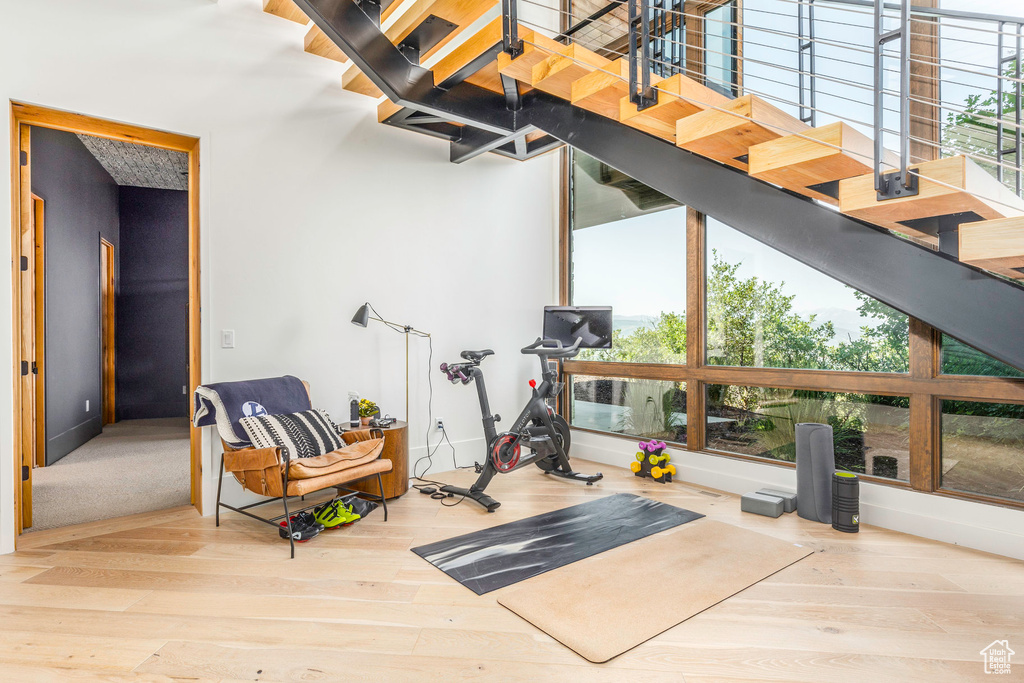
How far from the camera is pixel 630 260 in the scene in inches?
180

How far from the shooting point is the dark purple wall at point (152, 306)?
696cm

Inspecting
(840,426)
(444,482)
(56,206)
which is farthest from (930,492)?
(56,206)

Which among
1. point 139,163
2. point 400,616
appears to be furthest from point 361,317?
point 139,163

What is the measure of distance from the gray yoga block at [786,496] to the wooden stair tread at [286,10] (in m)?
4.26

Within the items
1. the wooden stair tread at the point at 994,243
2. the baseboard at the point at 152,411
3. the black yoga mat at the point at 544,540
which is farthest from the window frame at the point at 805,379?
the baseboard at the point at 152,411

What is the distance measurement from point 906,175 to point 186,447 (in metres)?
5.99

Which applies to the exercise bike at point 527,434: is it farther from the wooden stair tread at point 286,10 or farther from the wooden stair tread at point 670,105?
Result: the wooden stair tread at point 286,10

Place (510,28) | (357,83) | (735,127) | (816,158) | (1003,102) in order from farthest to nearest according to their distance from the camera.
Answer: (357,83) → (1003,102) → (510,28) → (735,127) → (816,158)

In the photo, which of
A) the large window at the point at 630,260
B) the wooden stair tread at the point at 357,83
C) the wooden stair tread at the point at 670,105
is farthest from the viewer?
the large window at the point at 630,260

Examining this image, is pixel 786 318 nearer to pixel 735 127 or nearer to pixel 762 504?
pixel 762 504

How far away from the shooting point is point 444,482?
160 inches

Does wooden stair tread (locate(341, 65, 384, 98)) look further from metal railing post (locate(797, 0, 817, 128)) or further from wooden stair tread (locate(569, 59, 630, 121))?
metal railing post (locate(797, 0, 817, 128))

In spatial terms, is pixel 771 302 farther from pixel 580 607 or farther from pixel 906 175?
pixel 580 607

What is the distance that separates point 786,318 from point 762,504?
124cm
